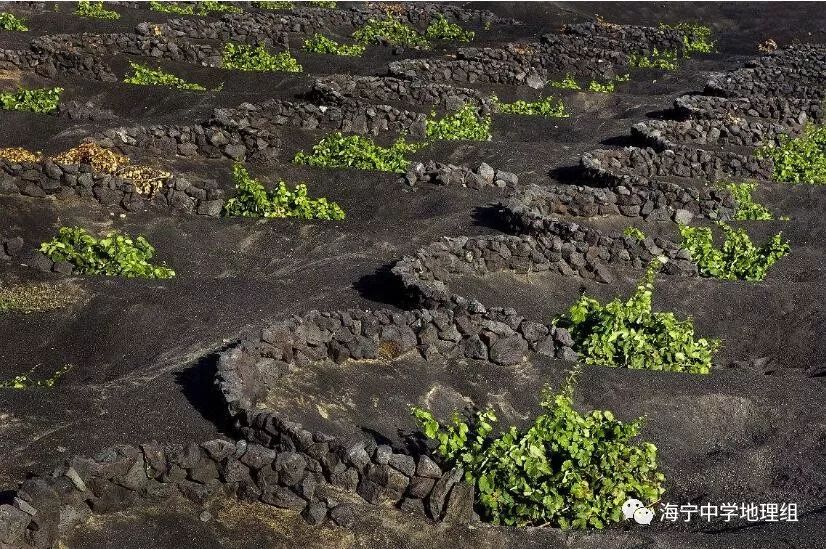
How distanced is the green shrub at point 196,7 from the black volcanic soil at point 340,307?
11.3 meters

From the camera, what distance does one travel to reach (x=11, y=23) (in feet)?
117

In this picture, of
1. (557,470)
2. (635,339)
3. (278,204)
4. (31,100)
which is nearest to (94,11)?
(31,100)

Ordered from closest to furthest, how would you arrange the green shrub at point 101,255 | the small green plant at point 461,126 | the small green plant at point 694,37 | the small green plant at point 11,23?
the green shrub at point 101,255 < the small green plant at point 461,126 < the small green plant at point 11,23 < the small green plant at point 694,37

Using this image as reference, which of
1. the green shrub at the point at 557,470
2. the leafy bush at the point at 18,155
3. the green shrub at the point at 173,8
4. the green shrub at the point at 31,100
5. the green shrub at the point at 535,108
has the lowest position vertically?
the green shrub at the point at 535,108

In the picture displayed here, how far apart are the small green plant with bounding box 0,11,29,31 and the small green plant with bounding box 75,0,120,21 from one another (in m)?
2.57

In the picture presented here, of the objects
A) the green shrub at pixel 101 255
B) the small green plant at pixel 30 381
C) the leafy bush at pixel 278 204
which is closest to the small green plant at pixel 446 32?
the leafy bush at pixel 278 204

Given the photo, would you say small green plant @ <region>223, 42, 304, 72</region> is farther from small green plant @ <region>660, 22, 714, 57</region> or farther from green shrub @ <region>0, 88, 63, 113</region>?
small green plant @ <region>660, 22, 714, 57</region>

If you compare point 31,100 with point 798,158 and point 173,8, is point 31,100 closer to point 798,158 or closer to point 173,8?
point 173,8

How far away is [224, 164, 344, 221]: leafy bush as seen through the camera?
21.4 meters

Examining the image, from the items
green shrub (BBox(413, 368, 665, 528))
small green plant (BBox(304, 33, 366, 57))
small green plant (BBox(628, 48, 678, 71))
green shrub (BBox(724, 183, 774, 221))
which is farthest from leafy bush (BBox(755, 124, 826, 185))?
green shrub (BBox(413, 368, 665, 528))

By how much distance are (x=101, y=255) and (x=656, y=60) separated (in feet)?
88.2

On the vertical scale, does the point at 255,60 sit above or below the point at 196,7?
below

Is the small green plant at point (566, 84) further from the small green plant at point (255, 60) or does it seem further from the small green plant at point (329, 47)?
the small green plant at point (255, 60)

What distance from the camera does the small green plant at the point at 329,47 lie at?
37250mm
